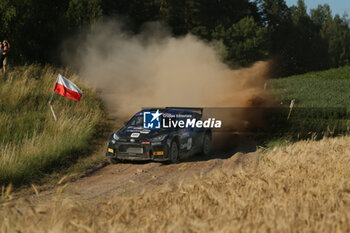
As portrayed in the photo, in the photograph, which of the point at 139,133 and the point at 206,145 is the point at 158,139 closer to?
the point at 139,133

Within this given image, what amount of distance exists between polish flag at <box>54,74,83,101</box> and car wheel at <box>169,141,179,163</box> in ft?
16.3

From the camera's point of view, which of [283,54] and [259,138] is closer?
[259,138]

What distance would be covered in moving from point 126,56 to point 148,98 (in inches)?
297

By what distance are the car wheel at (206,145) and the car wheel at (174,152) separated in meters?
1.98

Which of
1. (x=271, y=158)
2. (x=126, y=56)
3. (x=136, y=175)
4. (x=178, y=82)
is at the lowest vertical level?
(x=136, y=175)

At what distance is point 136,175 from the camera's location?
11.9 meters

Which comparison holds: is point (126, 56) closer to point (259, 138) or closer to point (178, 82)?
point (178, 82)

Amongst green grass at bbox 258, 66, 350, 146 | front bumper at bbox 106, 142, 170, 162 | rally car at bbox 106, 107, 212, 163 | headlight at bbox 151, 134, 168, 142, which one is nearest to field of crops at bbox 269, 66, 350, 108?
green grass at bbox 258, 66, 350, 146

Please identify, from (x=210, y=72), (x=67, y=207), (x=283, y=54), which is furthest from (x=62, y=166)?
(x=283, y=54)

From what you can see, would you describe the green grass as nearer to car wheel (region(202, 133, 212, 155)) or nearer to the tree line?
car wheel (region(202, 133, 212, 155))

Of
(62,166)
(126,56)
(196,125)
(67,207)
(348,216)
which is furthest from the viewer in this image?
(126,56)

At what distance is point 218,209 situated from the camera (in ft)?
18.3

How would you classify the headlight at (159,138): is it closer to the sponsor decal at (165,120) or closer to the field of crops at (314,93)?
the sponsor decal at (165,120)

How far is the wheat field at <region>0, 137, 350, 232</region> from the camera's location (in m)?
4.80
